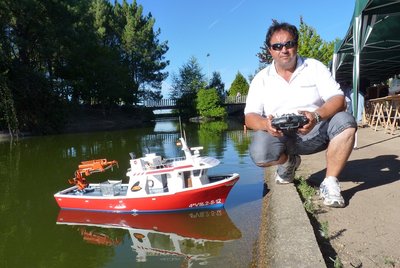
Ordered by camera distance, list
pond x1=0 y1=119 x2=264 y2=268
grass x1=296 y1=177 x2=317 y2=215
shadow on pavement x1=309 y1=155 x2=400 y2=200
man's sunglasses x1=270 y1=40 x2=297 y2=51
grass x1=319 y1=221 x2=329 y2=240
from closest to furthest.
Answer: grass x1=319 y1=221 x2=329 y2=240
man's sunglasses x1=270 y1=40 x2=297 y2=51
grass x1=296 y1=177 x2=317 y2=215
shadow on pavement x1=309 y1=155 x2=400 y2=200
pond x1=0 y1=119 x2=264 y2=268

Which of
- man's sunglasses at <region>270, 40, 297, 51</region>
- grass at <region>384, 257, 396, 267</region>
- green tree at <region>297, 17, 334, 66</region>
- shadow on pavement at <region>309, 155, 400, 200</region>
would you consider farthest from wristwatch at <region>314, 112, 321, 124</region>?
green tree at <region>297, 17, 334, 66</region>

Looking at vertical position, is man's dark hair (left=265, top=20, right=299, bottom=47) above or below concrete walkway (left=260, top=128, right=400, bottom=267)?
above

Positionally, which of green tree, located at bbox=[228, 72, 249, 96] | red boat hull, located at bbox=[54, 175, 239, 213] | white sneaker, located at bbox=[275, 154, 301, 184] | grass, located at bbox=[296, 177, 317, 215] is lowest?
red boat hull, located at bbox=[54, 175, 239, 213]

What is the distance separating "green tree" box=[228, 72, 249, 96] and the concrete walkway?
7847cm

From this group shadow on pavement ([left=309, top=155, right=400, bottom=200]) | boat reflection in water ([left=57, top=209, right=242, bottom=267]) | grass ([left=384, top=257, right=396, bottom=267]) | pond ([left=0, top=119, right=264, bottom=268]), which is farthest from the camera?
boat reflection in water ([left=57, top=209, right=242, bottom=267])

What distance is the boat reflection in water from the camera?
7.24m

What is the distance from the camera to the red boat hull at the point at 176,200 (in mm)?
9656

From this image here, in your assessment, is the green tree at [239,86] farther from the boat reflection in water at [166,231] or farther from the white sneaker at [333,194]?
the white sneaker at [333,194]

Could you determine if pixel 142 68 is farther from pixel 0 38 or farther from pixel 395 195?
pixel 395 195

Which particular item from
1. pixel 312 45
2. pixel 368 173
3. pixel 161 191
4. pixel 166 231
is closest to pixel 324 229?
pixel 368 173

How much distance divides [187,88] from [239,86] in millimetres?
13205

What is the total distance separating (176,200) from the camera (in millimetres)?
9688

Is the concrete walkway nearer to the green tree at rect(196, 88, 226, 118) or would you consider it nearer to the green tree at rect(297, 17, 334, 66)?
the green tree at rect(297, 17, 334, 66)

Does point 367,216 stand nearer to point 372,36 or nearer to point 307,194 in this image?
point 307,194
